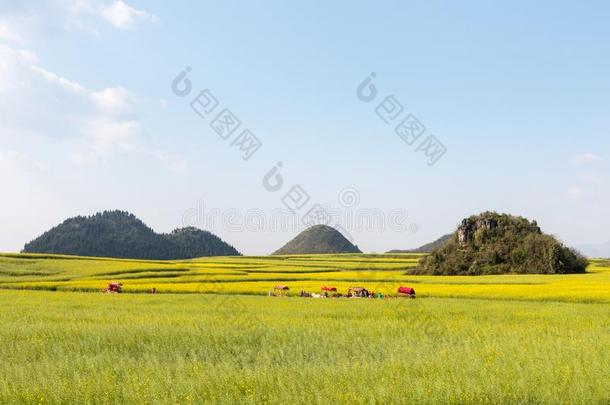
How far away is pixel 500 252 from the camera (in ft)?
226

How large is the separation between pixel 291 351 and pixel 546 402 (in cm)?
680

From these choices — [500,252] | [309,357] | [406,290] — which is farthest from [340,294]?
[500,252]

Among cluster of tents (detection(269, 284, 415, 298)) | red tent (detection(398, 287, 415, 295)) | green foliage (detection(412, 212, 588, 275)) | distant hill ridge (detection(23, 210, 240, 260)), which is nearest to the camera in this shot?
red tent (detection(398, 287, 415, 295))

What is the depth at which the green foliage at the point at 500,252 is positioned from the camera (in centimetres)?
6512

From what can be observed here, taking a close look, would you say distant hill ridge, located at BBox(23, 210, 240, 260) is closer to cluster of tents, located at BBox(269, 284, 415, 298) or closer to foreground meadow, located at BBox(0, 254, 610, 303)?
foreground meadow, located at BBox(0, 254, 610, 303)

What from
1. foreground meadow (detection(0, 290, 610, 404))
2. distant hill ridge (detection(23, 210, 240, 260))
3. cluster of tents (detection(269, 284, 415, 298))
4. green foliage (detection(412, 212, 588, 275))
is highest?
distant hill ridge (detection(23, 210, 240, 260))

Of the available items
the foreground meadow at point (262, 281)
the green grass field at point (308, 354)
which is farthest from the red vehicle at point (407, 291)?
the green grass field at point (308, 354)

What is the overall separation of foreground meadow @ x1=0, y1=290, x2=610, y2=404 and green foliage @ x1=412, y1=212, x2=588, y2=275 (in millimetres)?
42803

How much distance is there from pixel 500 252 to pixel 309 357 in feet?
199

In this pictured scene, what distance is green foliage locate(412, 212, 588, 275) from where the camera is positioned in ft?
214

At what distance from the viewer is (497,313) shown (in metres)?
24.2

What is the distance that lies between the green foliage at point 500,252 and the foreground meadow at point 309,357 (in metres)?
42.8

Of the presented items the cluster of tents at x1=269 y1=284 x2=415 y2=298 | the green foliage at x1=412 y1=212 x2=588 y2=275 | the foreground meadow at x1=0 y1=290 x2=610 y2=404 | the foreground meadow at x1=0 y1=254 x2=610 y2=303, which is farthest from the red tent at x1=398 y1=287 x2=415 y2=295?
the green foliage at x1=412 y1=212 x2=588 y2=275

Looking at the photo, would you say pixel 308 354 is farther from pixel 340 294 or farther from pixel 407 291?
pixel 340 294
